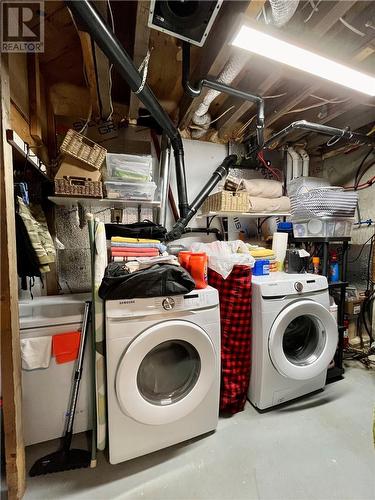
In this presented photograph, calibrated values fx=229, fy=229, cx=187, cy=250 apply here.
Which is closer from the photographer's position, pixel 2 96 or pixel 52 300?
pixel 2 96

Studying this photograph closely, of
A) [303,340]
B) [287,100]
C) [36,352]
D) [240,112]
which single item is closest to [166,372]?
[36,352]

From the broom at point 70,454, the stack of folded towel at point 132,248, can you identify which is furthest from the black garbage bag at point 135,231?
the broom at point 70,454

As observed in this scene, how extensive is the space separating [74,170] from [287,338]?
1.99 metres

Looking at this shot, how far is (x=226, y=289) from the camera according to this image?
1632 millimetres

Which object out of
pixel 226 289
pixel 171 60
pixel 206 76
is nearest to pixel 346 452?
pixel 226 289

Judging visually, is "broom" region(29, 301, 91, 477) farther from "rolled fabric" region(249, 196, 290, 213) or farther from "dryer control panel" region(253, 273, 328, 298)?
"rolled fabric" region(249, 196, 290, 213)

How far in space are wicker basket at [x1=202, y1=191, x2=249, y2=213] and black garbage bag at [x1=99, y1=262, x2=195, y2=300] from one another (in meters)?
0.95

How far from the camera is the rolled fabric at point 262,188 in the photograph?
217 centimetres

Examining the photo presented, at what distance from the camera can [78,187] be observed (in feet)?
5.13

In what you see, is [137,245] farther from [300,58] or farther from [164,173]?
[300,58]

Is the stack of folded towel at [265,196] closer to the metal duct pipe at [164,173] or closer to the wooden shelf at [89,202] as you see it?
the metal duct pipe at [164,173]

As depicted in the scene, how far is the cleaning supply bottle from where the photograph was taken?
2.02m

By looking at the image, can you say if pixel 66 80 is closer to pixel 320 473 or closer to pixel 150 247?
pixel 150 247

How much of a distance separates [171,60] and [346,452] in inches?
110
